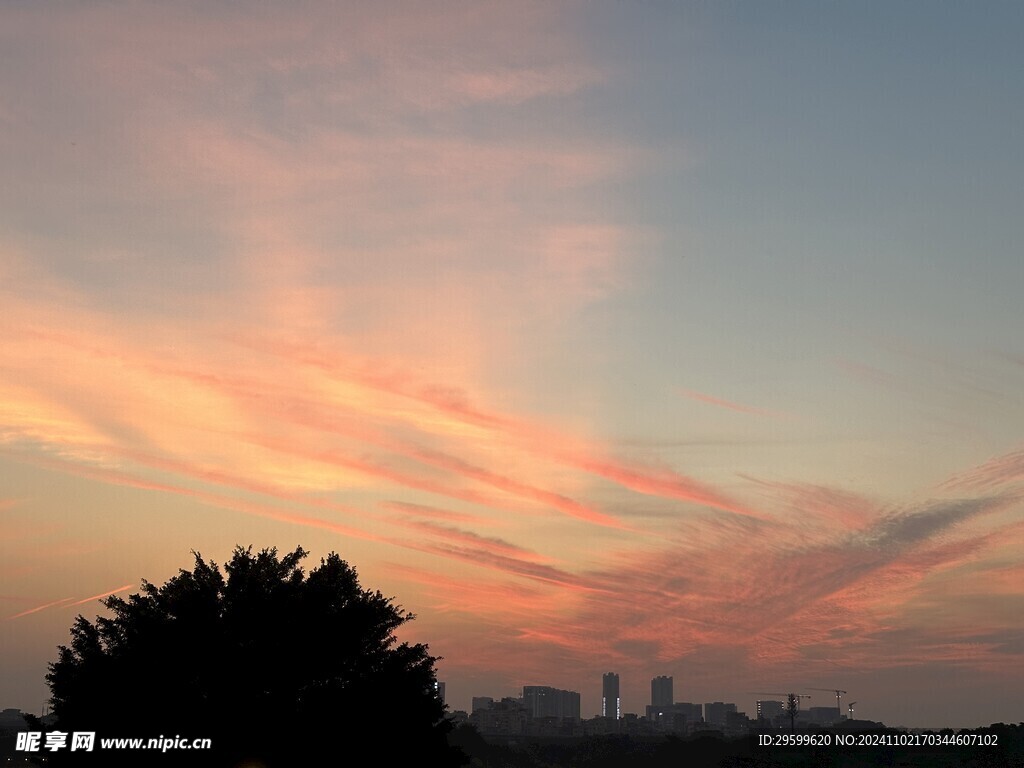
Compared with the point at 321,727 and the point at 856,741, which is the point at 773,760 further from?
the point at 321,727

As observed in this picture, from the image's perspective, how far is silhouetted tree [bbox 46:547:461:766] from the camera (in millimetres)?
43500

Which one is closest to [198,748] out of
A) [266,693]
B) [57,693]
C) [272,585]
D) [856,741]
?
[266,693]

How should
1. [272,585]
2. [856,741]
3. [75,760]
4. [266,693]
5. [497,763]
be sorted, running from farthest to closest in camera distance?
[497,763] → [856,741] → [272,585] → [266,693] → [75,760]

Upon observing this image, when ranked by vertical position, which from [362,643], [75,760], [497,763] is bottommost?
[497,763]

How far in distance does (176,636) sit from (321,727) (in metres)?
7.33

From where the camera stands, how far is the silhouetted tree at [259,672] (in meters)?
43.5

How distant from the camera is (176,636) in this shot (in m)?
45.5

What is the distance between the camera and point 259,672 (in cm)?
4519

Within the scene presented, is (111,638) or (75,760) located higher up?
(111,638)

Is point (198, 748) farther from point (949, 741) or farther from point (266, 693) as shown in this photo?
point (949, 741)

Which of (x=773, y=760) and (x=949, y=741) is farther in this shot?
(x=949, y=741)

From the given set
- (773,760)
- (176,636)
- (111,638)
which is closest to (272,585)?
(176,636)

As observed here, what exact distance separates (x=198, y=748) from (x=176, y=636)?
512 centimetres

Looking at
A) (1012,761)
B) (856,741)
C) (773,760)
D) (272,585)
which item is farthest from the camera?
(856,741)
